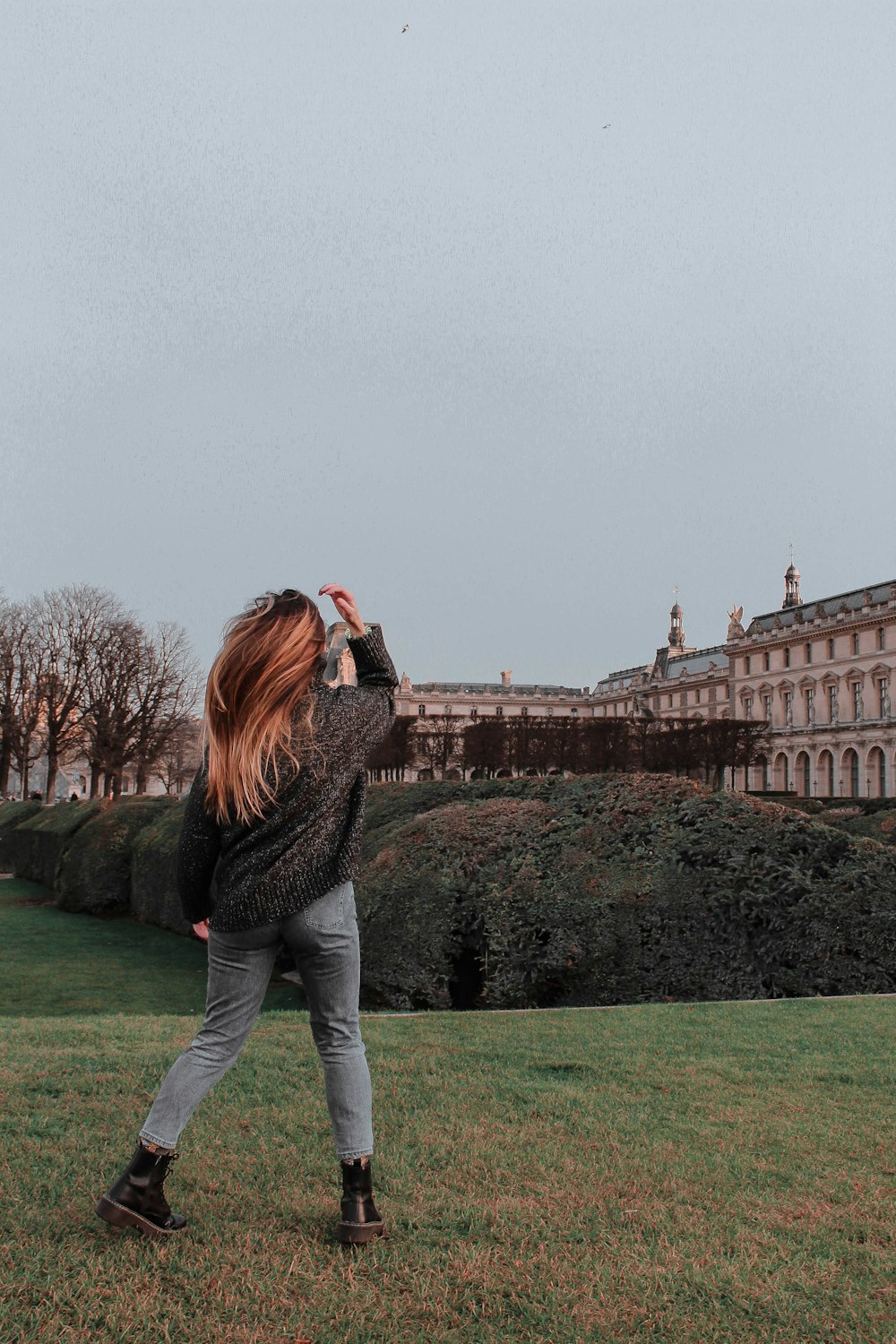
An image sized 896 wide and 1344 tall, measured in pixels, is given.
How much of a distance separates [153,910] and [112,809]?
12.4 ft

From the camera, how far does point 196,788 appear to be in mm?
3049

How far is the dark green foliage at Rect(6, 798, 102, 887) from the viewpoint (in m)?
20.0

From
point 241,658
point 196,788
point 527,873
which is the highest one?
point 241,658

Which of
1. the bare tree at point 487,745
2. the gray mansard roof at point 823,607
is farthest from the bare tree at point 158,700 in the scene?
the gray mansard roof at point 823,607

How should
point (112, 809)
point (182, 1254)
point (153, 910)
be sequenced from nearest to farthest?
point (182, 1254) → point (153, 910) → point (112, 809)

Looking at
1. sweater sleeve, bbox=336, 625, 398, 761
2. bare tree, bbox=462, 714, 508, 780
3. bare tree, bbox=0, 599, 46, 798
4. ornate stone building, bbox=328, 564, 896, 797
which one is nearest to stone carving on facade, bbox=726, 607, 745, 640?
ornate stone building, bbox=328, 564, 896, 797

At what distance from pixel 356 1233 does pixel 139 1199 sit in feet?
1.86

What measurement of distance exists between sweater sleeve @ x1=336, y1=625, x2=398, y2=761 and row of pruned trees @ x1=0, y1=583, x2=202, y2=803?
3826 centimetres

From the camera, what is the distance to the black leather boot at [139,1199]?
2.79 meters

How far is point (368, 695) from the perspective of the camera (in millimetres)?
3174

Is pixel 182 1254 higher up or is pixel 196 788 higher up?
pixel 196 788

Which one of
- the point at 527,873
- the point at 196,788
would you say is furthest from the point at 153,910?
the point at 196,788

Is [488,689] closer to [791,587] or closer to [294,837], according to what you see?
[791,587]

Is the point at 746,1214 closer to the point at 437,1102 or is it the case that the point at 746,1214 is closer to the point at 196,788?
the point at 437,1102
